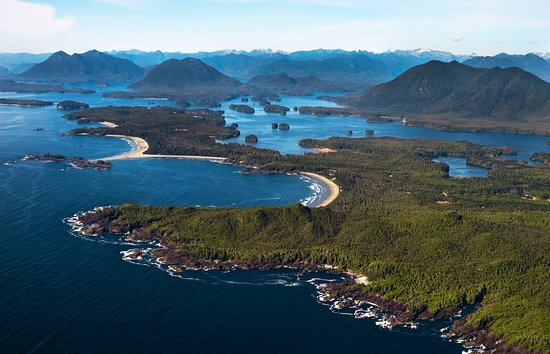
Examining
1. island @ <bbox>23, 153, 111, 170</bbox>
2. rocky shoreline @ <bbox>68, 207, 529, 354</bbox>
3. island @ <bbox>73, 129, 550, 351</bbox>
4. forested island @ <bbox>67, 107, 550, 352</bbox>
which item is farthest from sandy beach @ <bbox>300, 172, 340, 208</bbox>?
island @ <bbox>23, 153, 111, 170</bbox>

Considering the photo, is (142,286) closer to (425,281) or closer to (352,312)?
(352,312)

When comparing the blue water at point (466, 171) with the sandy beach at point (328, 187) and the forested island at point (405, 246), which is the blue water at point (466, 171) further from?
the sandy beach at point (328, 187)

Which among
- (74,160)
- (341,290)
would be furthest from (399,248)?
(74,160)

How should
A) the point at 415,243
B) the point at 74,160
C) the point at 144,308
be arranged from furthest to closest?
the point at 74,160, the point at 415,243, the point at 144,308

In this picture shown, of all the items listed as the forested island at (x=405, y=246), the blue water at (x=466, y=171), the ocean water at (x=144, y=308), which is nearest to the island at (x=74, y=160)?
the ocean water at (x=144, y=308)

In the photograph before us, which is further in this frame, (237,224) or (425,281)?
(237,224)

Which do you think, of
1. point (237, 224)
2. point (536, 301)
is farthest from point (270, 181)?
point (536, 301)

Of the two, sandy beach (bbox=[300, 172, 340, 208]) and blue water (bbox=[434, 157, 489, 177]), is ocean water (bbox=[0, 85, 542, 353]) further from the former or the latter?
blue water (bbox=[434, 157, 489, 177])

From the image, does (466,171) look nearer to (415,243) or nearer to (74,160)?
(415,243)
